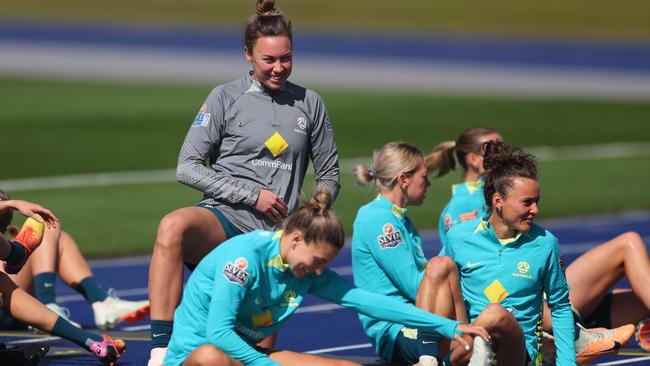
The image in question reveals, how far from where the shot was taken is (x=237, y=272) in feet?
20.2

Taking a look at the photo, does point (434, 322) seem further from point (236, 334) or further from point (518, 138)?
point (518, 138)

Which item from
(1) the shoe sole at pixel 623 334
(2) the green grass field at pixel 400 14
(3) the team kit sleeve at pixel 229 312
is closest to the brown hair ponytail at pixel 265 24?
(3) the team kit sleeve at pixel 229 312

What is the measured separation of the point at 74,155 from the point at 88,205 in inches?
197

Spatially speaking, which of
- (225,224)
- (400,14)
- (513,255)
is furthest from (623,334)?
(400,14)

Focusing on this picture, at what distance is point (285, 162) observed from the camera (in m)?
7.60

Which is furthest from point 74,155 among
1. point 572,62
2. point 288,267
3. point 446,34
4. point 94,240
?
point 446,34

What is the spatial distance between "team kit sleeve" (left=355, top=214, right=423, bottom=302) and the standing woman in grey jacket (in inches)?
15.1

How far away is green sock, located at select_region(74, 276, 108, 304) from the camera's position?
9133mm

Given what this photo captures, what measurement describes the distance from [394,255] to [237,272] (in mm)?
1576

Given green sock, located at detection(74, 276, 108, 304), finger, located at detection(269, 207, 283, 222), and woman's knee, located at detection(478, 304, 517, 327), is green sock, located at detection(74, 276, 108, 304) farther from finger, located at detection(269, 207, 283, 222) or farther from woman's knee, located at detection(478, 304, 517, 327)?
woman's knee, located at detection(478, 304, 517, 327)

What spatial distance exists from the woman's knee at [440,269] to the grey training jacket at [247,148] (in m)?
0.85

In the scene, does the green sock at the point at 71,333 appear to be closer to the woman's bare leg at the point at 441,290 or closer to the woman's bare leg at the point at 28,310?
the woman's bare leg at the point at 28,310

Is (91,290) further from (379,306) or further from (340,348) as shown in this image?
(379,306)

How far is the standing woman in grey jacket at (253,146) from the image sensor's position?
7.34 metres
